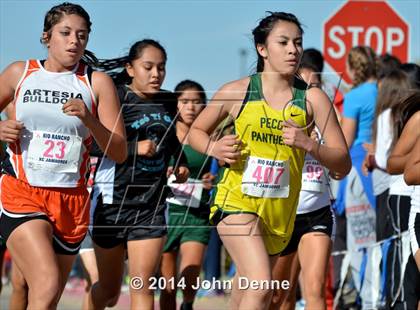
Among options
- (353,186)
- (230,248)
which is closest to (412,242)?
(230,248)

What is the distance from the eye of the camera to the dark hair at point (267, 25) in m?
6.99

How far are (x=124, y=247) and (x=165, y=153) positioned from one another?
32.9 inches

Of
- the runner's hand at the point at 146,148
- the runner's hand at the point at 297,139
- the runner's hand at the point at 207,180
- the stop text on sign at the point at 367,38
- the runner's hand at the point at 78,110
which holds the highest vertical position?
the stop text on sign at the point at 367,38

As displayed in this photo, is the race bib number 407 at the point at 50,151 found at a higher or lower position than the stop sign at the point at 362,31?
lower

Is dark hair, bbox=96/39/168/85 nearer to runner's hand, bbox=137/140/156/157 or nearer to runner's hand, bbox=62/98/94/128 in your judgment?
runner's hand, bbox=137/140/156/157

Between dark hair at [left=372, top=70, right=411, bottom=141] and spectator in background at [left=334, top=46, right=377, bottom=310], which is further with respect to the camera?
spectator in background at [left=334, top=46, right=377, bottom=310]

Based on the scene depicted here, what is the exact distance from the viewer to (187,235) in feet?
30.9

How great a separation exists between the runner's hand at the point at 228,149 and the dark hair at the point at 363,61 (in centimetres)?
421

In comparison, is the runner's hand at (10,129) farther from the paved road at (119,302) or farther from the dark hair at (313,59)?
the paved road at (119,302)

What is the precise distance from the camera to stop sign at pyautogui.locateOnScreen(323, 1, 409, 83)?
11359 millimetres

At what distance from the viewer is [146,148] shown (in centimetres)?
788

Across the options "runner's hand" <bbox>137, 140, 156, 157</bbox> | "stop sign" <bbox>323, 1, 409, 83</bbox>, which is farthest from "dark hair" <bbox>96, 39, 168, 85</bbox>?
"stop sign" <bbox>323, 1, 409, 83</bbox>

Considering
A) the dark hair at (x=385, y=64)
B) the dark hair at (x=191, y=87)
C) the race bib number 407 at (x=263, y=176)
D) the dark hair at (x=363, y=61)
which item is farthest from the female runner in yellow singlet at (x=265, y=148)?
the dark hair at (x=363, y=61)

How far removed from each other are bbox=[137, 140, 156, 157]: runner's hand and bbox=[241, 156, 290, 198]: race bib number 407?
138 centimetres
